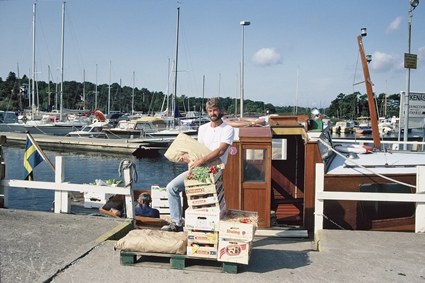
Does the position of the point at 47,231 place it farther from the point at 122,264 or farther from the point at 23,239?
the point at 122,264

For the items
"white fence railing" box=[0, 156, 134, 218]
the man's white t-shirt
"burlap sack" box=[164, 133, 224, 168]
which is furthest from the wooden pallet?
"white fence railing" box=[0, 156, 134, 218]

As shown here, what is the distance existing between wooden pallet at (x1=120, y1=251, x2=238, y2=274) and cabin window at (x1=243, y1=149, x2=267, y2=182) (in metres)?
3.30

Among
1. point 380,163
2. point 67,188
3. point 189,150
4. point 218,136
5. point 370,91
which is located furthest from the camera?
point 370,91

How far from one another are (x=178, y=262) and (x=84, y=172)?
25.8 metres

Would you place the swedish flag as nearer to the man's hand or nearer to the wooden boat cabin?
the wooden boat cabin

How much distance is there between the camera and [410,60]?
14.0 meters

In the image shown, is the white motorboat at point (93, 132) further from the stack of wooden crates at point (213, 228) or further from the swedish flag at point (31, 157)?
the stack of wooden crates at point (213, 228)

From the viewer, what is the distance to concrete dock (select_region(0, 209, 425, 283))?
16.3 ft

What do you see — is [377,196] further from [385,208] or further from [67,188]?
[67,188]

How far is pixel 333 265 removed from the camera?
538 centimetres

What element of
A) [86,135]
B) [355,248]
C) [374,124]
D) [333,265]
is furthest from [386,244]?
[86,135]

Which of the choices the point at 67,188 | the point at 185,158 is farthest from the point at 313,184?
the point at 67,188

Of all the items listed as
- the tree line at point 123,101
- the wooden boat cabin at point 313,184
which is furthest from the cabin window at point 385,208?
the tree line at point 123,101

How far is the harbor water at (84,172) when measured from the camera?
20.2 metres
